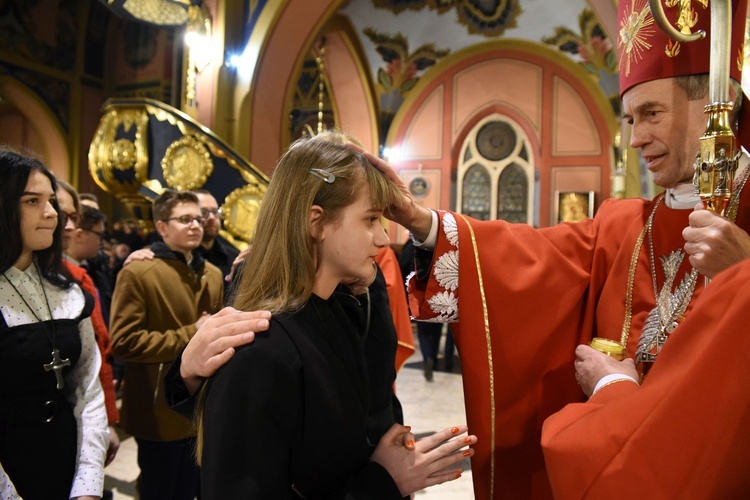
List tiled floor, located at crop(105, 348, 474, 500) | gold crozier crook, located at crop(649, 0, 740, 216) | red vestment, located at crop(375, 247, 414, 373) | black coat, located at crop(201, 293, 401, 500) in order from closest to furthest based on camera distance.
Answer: black coat, located at crop(201, 293, 401, 500) → gold crozier crook, located at crop(649, 0, 740, 216) → red vestment, located at crop(375, 247, 414, 373) → tiled floor, located at crop(105, 348, 474, 500)

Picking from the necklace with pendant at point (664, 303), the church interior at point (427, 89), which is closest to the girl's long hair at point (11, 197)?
the necklace with pendant at point (664, 303)

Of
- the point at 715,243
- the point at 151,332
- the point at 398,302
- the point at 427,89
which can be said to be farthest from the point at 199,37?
the point at 427,89

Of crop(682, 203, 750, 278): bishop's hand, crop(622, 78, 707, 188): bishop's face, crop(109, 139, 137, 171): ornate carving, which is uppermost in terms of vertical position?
crop(109, 139, 137, 171): ornate carving

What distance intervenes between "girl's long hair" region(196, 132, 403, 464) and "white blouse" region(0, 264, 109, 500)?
0.74 m

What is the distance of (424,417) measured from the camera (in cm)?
485

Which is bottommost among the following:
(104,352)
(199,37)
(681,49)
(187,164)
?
(104,352)

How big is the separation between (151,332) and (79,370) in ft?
2.23

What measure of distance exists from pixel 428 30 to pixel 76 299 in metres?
10.2

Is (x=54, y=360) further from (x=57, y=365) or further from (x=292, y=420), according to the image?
(x=292, y=420)

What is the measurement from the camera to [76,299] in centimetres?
185

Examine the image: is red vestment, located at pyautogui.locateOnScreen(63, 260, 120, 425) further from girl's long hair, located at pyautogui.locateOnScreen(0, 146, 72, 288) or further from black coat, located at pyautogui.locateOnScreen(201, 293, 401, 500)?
black coat, located at pyautogui.locateOnScreen(201, 293, 401, 500)

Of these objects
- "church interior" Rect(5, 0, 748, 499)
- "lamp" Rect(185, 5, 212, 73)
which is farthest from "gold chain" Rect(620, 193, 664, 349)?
"church interior" Rect(5, 0, 748, 499)

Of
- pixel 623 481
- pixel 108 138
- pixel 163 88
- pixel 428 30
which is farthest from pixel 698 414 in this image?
pixel 163 88

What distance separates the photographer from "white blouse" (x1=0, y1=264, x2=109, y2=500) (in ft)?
5.45
